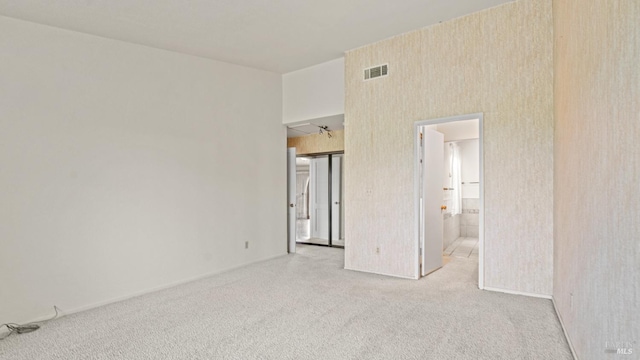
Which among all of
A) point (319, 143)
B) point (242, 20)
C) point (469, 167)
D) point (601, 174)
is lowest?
Result: point (601, 174)

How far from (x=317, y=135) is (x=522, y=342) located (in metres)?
5.57

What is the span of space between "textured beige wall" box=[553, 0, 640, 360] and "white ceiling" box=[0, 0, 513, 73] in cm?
160

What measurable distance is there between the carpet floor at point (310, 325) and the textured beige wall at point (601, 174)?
57 cm

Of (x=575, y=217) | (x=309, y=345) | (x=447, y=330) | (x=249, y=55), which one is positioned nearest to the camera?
(x=575, y=217)

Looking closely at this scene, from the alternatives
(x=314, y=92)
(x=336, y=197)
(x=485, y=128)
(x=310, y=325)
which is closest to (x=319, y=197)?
(x=336, y=197)

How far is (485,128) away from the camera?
3838mm

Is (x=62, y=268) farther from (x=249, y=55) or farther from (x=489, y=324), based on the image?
(x=489, y=324)

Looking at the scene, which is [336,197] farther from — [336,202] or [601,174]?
[601,174]

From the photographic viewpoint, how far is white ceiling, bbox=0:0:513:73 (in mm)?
3295

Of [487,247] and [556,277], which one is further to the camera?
[487,247]

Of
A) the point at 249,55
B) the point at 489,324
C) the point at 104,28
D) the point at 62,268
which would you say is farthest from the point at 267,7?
the point at 489,324

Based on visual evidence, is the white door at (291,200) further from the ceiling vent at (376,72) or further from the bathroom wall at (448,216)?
the bathroom wall at (448,216)

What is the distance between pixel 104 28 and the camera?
3646mm

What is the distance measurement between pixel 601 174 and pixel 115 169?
4.44 m
